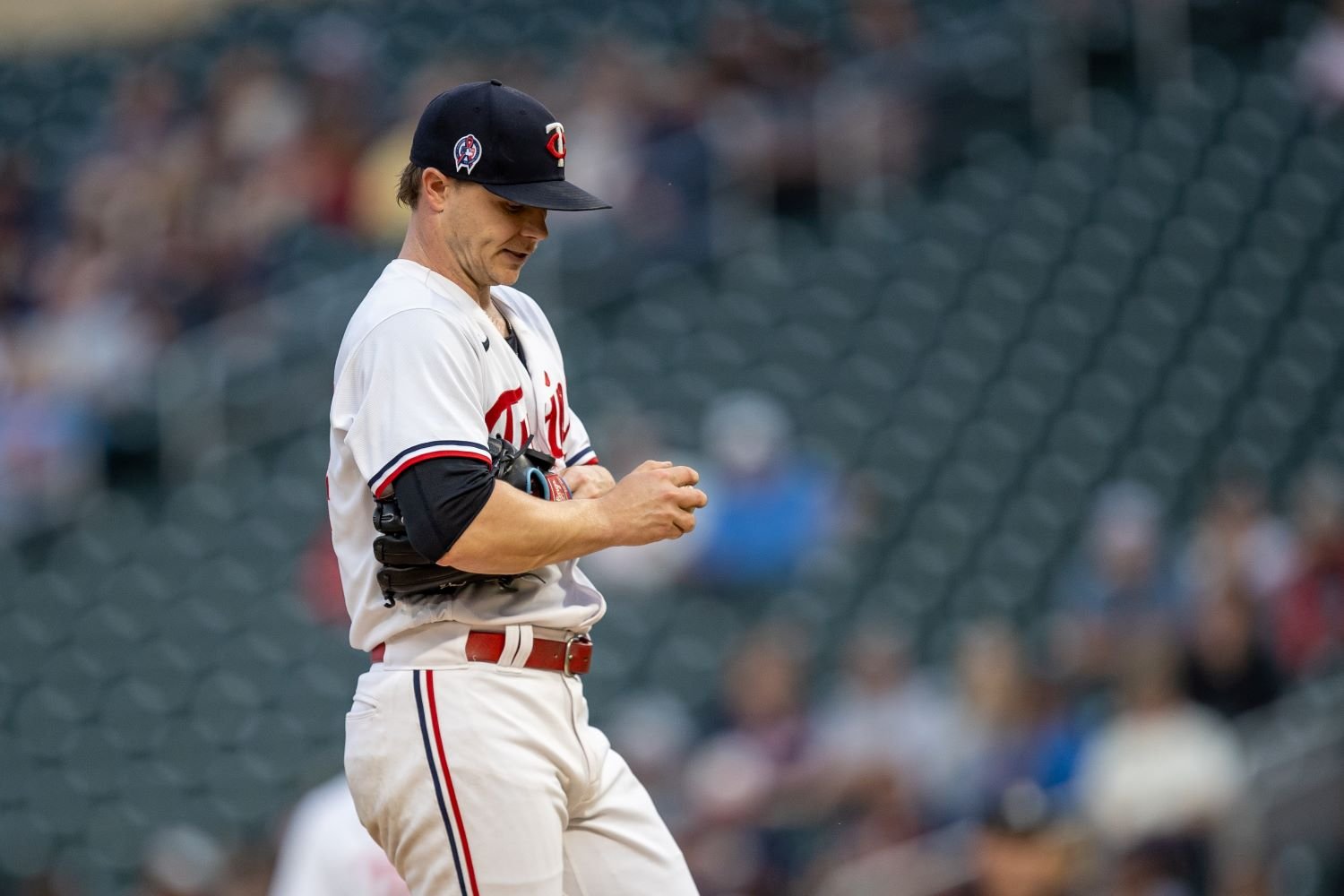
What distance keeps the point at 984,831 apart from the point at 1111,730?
134 cm

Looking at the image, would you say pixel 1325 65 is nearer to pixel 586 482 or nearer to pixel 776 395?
pixel 776 395

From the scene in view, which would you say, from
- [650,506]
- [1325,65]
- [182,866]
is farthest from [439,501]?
[1325,65]

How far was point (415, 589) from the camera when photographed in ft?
8.69

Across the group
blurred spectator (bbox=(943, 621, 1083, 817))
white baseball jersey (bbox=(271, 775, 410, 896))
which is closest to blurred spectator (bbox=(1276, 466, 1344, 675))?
blurred spectator (bbox=(943, 621, 1083, 817))

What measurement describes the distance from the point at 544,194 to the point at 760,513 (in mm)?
4602

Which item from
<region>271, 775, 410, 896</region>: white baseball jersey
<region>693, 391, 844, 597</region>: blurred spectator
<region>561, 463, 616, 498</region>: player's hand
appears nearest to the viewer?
<region>561, 463, 616, 498</region>: player's hand

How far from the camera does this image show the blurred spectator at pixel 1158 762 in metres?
5.66

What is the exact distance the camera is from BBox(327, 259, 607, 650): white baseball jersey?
254cm

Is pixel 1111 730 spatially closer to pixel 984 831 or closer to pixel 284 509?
pixel 984 831

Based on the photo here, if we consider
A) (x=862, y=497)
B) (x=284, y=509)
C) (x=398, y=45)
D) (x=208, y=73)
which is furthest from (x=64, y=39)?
(x=862, y=497)

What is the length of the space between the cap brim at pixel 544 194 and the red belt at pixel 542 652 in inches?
25.1

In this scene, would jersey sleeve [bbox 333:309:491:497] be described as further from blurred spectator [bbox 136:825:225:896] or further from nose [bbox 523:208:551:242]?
blurred spectator [bbox 136:825:225:896]

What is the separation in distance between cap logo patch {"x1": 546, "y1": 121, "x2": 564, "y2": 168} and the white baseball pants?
0.72m

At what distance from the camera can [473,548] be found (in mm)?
2504
